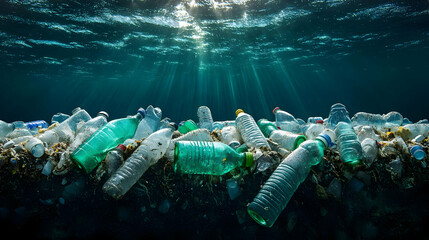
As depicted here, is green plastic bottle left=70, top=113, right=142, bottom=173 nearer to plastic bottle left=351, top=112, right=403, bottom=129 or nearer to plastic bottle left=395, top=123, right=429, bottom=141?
plastic bottle left=395, top=123, right=429, bottom=141

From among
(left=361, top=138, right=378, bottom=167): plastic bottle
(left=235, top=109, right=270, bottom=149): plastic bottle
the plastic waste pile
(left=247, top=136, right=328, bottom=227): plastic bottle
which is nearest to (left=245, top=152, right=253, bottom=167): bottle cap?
the plastic waste pile

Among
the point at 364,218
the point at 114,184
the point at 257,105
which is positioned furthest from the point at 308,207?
the point at 257,105

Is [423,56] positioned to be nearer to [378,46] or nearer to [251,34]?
[378,46]

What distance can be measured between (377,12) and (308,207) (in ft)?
36.8

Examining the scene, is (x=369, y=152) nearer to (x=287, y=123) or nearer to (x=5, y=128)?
(x=287, y=123)

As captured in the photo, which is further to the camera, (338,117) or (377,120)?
(377,120)

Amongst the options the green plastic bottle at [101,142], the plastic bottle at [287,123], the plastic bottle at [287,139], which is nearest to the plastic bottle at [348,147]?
the plastic bottle at [287,139]

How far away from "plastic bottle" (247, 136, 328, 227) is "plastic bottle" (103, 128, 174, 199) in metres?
0.83

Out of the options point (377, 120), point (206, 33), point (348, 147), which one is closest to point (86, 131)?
point (348, 147)

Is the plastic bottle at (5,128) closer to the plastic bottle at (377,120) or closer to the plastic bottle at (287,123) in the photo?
the plastic bottle at (287,123)

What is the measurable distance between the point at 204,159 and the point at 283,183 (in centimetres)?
62

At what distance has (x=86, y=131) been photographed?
7.33ft

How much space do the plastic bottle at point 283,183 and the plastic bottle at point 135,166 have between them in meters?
0.83

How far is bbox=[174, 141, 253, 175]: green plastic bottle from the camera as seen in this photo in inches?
64.8
